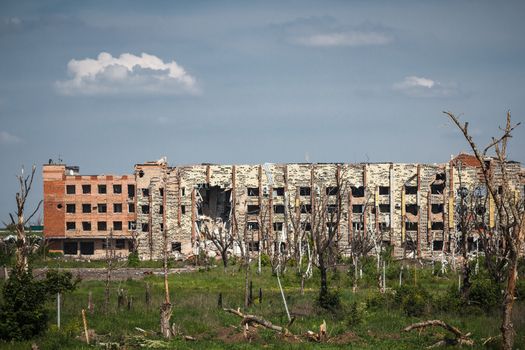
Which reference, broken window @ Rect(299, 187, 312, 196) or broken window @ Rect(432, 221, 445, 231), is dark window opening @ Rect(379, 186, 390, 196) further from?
broken window @ Rect(299, 187, 312, 196)

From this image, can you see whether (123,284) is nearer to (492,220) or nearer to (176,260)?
(176,260)

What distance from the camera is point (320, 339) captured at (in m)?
24.5

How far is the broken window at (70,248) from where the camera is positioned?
237ft

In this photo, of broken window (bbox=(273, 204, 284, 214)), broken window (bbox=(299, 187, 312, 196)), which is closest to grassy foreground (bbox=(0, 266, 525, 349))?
broken window (bbox=(273, 204, 284, 214))

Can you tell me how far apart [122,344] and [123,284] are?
20801mm

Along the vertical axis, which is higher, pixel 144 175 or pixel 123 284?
pixel 144 175

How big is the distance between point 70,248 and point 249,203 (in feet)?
59.4

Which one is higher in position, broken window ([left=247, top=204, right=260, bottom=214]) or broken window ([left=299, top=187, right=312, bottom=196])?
broken window ([left=299, top=187, right=312, bottom=196])

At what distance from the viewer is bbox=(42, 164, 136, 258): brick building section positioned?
7138 centimetres

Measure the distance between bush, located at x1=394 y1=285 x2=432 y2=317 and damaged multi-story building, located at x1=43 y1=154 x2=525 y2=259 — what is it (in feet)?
105

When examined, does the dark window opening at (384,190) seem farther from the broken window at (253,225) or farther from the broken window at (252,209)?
the broken window at (253,225)

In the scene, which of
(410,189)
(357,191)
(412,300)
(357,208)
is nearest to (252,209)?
(357,208)

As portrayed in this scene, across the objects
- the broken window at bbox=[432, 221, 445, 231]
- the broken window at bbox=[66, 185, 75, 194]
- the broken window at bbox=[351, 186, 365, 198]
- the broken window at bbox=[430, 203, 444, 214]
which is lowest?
the broken window at bbox=[432, 221, 445, 231]

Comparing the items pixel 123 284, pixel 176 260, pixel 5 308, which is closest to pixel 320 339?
pixel 5 308
